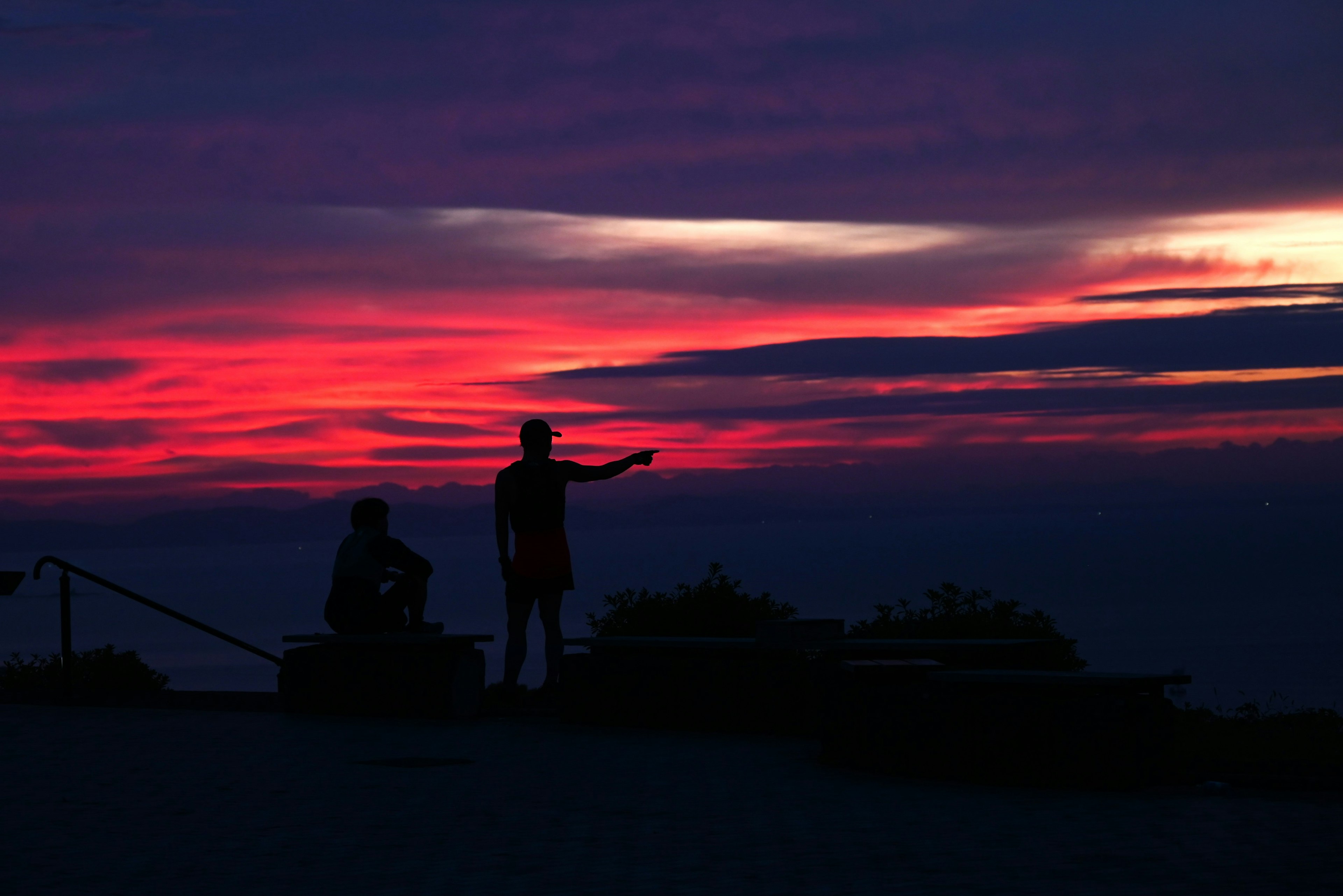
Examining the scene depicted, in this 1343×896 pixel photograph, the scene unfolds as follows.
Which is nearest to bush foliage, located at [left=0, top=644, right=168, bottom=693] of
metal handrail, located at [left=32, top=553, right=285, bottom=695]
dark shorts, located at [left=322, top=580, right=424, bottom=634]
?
metal handrail, located at [left=32, top=553, right=285, bottom=695]

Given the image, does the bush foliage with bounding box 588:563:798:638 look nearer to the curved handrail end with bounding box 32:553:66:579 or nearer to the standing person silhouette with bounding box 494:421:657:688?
the standing person silhouette with bounding box 494:421:657:688

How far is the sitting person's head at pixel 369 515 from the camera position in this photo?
517 inches

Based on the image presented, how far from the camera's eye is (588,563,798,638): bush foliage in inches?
567

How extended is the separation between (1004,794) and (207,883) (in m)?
4.26

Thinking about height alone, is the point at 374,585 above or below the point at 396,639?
above

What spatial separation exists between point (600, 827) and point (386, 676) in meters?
5.27

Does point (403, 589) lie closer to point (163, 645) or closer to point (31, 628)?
point (163, 645)

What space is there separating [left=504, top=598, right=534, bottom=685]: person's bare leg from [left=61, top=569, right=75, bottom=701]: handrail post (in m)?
4.07

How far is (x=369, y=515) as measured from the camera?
43.2 feet

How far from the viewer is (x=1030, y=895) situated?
5.96 m

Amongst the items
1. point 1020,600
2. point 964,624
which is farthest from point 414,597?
point 1020,600

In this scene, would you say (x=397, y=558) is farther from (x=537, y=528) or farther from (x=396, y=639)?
(x=537, y=528)

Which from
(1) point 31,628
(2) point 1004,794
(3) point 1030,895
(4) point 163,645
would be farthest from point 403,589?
(1) point 31,628

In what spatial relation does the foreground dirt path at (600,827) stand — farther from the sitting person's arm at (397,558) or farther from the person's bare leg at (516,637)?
the sitting person's arm at (397,558)
